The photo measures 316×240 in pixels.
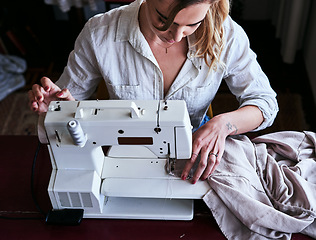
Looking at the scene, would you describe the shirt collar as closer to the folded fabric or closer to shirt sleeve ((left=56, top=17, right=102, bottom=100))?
shirt sleeve ((left=56, top=17, right=102, bottom=100))

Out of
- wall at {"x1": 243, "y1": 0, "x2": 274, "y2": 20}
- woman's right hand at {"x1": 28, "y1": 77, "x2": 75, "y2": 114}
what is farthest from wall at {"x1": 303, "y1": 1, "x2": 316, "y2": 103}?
woman's right hand at {"x1": 28, "y1": 77, "x2": 75, "y2": 114}

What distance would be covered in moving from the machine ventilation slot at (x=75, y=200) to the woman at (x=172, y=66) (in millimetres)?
297

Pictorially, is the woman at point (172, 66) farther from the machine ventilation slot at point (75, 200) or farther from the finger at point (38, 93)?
the machine ventilation slot at point (75, 200)

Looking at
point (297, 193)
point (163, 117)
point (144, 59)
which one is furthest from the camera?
point (144, 59)

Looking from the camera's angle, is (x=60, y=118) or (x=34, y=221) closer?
(x=60, y=118)

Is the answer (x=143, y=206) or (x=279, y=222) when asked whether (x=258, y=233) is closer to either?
(x=279, y=222)

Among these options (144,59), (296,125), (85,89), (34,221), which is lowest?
(296,125)

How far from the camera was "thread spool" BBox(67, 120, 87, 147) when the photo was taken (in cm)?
106

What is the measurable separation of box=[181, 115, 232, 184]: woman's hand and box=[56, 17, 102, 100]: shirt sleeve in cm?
49

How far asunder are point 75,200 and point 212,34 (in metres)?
0.71

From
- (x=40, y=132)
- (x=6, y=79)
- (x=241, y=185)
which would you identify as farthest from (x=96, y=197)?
(x=6, y=79)

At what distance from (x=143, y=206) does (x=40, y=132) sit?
0.40m

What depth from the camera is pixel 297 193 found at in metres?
1.18

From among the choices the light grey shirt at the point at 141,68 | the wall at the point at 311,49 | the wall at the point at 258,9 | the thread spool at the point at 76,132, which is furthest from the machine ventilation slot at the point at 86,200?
the wall at the point at 258,9
